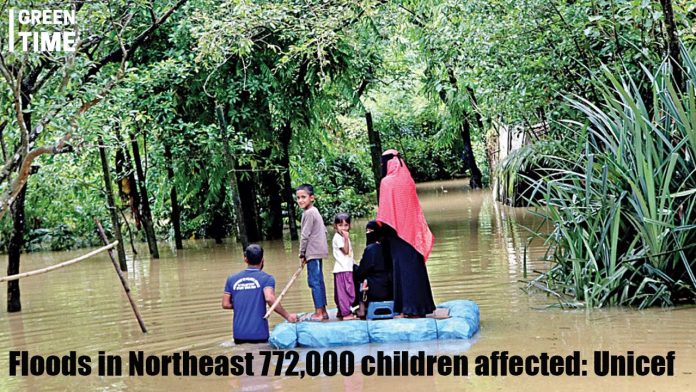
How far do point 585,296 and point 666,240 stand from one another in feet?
3.34

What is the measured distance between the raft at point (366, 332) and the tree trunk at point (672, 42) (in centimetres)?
389

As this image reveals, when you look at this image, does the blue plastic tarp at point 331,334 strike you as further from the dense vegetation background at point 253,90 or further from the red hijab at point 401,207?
the dense vegetation background at point 253,90

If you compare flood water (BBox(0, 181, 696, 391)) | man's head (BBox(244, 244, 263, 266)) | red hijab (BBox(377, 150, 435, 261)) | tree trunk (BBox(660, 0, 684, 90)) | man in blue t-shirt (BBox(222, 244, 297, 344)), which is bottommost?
flood water (BBox(0, 181, 696, 391))

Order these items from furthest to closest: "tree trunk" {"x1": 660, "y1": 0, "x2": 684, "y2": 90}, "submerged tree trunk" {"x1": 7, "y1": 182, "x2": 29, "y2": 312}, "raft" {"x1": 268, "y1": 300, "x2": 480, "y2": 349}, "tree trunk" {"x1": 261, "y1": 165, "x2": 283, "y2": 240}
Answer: "tree trunk" {"x1": 261, "y1": 165, "x2": 283, "y2": 240}
"submerged tree trunk" {"x1": 7, "y1": 182, "x2": 29, "y2": 312}
"tree trunk" {"x1": 660, "y1": 0, "x2": 684, "y2": 90}
"raft" {"x1": 268, "y1": 300, "x2": 480, "y2": 349}

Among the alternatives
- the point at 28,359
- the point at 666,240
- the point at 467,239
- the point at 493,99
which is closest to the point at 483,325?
the point at 666,240

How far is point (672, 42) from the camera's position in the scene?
403 inches

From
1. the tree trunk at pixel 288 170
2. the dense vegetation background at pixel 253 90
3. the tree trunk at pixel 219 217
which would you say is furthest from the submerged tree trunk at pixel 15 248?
the tree trunk at pixel 219 217

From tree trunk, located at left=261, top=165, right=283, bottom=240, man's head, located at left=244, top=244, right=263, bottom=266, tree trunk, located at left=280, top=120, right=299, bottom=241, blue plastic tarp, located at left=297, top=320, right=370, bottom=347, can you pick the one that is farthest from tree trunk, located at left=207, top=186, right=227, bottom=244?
blue plastic tarp, located at left=297, top=320, right=370, bottom=347

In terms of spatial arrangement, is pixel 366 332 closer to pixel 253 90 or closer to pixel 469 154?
pixel 253 90

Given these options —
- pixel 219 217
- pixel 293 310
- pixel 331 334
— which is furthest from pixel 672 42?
pixel 219 217

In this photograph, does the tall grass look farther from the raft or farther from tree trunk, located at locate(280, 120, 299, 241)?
tree trunk, located at locate(280, 120, 299, 241)

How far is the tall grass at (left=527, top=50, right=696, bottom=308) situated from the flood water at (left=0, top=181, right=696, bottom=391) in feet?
1.28

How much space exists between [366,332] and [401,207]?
131 cm

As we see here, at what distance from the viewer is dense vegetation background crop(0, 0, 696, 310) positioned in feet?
37.0
